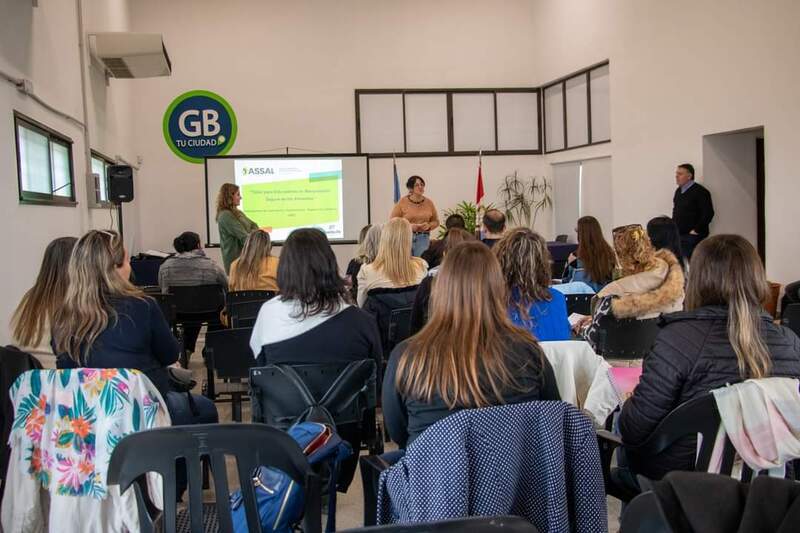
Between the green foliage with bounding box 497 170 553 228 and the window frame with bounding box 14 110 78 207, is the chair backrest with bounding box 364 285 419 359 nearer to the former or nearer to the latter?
the window frame with bounding box 14 110 78 207

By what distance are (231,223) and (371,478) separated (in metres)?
5.48

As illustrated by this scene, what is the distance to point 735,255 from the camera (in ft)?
7.61

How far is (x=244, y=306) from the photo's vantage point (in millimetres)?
4711

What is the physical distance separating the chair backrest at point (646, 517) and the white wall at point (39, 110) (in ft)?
13.8

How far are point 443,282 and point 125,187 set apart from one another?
6.44 metres

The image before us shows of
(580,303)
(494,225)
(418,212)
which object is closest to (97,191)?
(418,212)

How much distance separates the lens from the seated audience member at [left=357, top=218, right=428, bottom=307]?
177 inches

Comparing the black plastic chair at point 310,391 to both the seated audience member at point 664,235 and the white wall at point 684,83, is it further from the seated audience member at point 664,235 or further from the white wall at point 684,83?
the white wall at point 684,83

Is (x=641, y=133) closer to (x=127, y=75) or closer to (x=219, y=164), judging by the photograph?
(x=219, y=164)

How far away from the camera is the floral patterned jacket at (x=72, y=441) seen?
234 centimetres

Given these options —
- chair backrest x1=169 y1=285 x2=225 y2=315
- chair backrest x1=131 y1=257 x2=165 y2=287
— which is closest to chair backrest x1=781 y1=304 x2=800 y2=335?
chair backrest x1=169 y1=285 x2=225 y2=315

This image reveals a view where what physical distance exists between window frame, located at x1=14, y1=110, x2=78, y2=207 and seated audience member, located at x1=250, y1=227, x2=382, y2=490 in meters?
2.97

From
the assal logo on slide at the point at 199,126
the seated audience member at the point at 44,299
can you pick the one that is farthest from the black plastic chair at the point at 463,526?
the assal logo on slide at the point at 199,126

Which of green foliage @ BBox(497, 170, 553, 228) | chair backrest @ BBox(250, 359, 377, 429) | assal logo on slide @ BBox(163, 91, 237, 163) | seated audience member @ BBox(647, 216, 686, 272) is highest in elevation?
assal logo on slide @ BBox(163, 91, 237, 163)
